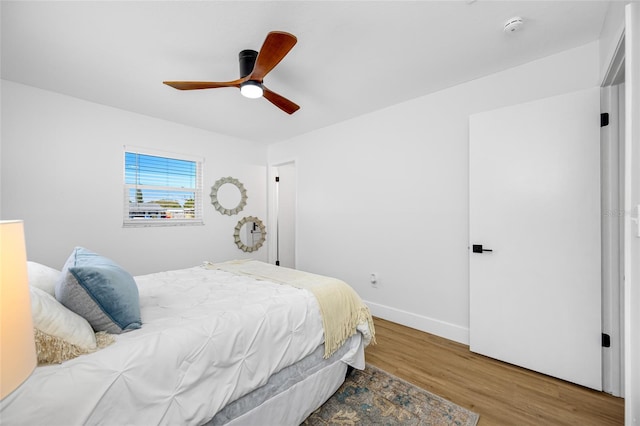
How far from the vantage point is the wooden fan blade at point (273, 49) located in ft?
4.78

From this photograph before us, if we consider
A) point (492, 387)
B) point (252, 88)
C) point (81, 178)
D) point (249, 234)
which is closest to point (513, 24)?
point (252, 88)

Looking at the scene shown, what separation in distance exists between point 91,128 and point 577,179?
4.70 metres

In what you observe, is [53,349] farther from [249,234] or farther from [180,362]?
[249,234]

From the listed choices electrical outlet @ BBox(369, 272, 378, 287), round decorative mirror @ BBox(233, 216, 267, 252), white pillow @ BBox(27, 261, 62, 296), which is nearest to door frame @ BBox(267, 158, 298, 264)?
round decorative mirror @ BBox(233, 216, 267, 252)

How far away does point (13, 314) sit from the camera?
0.51 meters

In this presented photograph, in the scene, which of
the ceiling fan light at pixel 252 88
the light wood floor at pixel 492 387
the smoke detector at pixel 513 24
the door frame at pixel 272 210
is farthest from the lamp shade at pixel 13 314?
the door frame at pixel 272 210

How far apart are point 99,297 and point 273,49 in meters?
1.59

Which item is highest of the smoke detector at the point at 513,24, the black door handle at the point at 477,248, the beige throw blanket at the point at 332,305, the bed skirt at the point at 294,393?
the smoke detector at the point at 513,24

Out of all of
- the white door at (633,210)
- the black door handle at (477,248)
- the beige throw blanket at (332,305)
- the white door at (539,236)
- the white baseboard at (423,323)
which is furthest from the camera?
the white baseboard at (423,323)

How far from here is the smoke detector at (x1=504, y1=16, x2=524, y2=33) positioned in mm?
1766

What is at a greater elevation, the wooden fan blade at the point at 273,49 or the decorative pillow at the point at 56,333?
the wooden fan blade at the point at 273,49

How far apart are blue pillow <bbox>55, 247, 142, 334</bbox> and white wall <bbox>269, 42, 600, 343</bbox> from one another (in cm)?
256

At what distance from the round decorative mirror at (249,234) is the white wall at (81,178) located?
471 mm

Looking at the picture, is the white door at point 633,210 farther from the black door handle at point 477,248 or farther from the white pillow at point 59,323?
the white pillow at point 59,323
